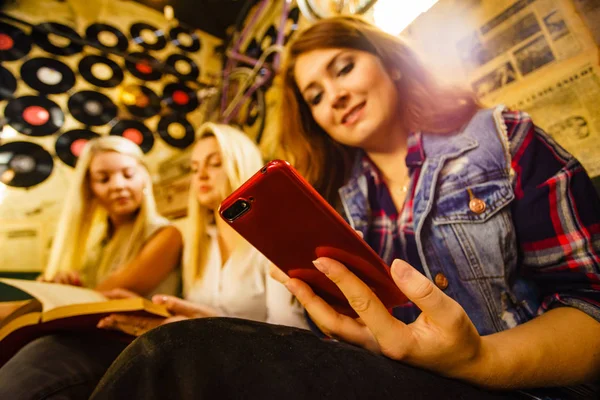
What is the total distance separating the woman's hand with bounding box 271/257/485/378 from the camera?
0.37 metres

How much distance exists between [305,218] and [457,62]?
0.96 meters

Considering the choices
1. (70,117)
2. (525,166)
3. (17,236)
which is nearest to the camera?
(525,166)

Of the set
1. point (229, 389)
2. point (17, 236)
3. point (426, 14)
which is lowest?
point (229, 389)

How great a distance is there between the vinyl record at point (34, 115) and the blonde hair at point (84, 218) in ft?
5.71

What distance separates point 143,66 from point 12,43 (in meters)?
1.19

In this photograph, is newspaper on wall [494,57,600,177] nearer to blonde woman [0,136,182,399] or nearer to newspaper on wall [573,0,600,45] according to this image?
newspaper on wall [573,0,600,45]

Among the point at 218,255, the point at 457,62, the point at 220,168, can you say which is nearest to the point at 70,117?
the point at 220,168

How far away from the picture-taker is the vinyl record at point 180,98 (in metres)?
3.68

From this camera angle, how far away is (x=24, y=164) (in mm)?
2812

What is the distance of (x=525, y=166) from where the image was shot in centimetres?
65

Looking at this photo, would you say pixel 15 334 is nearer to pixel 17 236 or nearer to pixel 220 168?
pixel 220 168

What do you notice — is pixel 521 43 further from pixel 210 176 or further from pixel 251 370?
pixel 210 176

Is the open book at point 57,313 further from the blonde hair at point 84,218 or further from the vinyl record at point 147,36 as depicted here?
the vinyl record at point 147,36

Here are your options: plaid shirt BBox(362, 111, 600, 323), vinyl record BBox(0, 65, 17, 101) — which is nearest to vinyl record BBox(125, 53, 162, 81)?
vinyl record BBox(0, 65, 17, 101)
